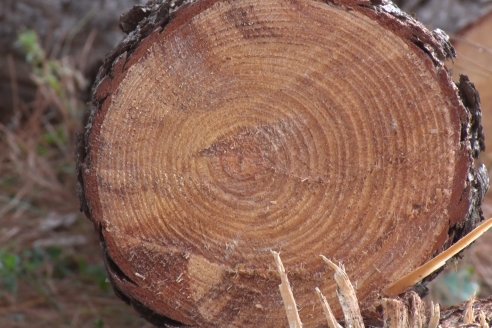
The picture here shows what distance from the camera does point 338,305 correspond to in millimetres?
1643

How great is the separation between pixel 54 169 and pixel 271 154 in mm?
1703

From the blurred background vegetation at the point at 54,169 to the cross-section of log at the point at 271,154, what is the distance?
87cm

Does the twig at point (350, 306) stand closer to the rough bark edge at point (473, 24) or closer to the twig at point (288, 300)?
the twig at point (288, 300)

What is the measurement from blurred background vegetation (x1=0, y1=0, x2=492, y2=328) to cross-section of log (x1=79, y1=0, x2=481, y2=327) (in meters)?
0.87

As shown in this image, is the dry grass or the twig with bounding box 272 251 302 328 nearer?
the twig with bounding box 272 251 302 328

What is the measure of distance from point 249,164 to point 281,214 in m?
0.12

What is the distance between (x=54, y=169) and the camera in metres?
3.11

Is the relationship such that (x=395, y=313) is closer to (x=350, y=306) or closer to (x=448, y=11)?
(x=350, y=306)

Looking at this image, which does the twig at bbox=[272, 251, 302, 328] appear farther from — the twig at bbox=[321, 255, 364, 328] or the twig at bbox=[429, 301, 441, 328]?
the twig at bbox=[429, 301, 441, 328]

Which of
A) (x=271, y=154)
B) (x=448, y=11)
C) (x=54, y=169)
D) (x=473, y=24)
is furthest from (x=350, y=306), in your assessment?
(x=54, y=169)

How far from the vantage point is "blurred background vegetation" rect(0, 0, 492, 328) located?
101 inches

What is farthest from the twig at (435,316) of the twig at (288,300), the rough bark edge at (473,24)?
the rough bark edge at (473,24)

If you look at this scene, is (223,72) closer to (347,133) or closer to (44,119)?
(347,133)

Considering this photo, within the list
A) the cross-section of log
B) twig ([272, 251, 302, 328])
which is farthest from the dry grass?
twig ([272, 251, 302, 328])
